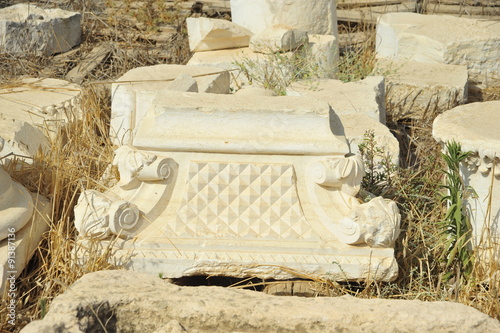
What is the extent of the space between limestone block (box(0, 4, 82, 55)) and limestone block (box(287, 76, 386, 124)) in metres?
2.65

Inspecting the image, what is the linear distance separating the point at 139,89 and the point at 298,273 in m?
2.14

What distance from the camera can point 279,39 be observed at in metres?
5.86

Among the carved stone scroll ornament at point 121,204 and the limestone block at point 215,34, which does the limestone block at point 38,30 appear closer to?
the limestone block at point 215,34

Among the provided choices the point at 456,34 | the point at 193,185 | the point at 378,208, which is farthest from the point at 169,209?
the point at 456,34

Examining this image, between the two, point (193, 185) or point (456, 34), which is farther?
point (456, 34)

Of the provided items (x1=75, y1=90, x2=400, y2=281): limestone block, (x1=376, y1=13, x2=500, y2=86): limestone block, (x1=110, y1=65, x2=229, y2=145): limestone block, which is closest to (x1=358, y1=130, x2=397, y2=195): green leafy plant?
(x1=75, y1=90, x2=400, y2=281): limestone block

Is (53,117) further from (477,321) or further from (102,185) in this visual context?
(477,321)

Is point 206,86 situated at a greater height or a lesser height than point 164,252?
greater

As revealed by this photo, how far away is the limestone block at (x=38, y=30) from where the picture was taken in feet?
21.5

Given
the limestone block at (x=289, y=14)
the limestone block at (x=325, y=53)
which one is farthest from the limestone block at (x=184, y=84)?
the limestone block at (x=289, y=14)

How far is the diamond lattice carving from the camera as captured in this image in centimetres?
352

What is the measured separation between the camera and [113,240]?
3449mm

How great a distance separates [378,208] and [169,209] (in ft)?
3.33

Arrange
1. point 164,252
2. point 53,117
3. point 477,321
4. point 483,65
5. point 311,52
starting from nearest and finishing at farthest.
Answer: point 477,321, point 164,252, point 53,117, point 311,52, point 483,65
